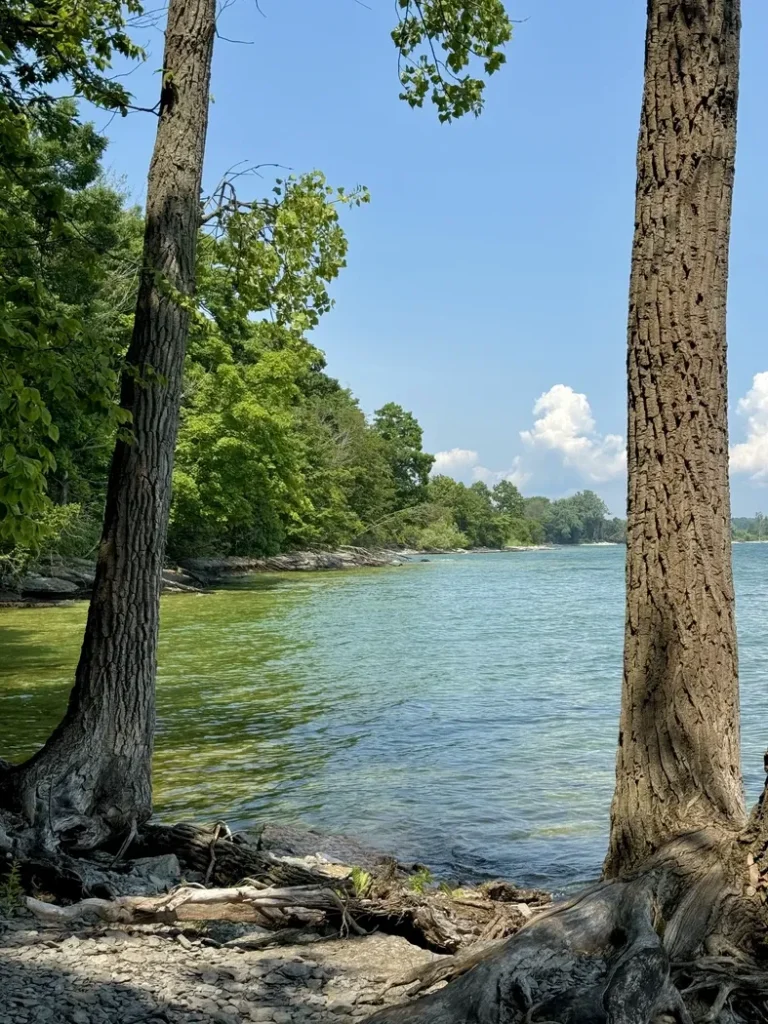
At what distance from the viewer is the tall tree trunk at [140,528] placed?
6.04 m

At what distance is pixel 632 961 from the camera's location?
3.35 meters

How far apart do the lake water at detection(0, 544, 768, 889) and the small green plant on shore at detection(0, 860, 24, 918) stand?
3.39 m

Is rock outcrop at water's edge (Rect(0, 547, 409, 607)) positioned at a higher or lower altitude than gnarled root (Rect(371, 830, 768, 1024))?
lower

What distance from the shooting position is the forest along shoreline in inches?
1222

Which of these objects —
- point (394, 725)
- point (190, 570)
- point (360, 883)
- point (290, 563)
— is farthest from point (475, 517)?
point (360, 883)

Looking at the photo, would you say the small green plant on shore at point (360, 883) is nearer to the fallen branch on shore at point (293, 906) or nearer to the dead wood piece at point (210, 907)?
the fallen branch on shore at point (293, 906)

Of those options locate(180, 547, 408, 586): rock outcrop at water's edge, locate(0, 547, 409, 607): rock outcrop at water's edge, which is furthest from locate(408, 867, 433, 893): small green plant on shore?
locate(180, 547, 408, 586): rock outcrop at water's edge

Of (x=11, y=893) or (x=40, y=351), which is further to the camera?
(x=40, y=351)

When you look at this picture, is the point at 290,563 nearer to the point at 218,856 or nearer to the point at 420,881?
the point at 420,881

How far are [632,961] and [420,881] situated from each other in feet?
9.69

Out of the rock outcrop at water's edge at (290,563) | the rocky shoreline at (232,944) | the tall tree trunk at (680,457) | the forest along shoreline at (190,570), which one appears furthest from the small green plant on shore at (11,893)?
the rock outcrop at water's edge at (290,563)

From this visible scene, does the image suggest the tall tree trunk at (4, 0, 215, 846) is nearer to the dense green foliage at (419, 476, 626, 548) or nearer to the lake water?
the lake water

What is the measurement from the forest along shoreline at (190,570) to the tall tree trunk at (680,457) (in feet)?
72.3

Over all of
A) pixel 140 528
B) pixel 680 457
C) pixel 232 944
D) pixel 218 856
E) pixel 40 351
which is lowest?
pixel 218 856
